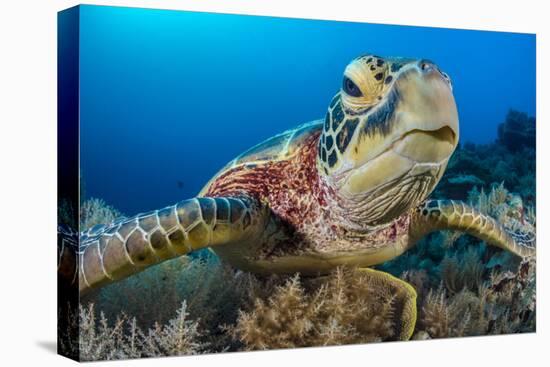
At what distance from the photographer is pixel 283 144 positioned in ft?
20.7

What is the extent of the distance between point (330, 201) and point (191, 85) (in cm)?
121

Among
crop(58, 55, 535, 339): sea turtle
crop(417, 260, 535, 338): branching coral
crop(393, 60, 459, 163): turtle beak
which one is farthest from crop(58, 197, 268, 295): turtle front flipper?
crop(417, 260, 535, 338): branching coral

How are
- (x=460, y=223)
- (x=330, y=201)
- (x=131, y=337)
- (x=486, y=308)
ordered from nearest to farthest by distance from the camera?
(x=131, y=337)
(x=330, y=201)
(x=460, y=223)
(x=486, y=308)

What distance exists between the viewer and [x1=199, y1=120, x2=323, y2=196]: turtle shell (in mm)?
6227

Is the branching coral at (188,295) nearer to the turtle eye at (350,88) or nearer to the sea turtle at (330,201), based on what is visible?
the sea turtle at (330,201)

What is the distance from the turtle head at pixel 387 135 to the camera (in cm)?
555

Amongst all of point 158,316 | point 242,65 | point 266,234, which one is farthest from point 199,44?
point 158,316

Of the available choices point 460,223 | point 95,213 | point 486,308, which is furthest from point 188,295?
point 486,308

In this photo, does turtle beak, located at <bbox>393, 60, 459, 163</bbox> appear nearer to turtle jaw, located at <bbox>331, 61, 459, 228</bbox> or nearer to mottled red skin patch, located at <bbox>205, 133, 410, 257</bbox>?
turtle jaw, located at <bbox>331, 61, 459, 228</bbox>

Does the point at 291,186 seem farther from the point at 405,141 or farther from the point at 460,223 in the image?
the point at 460,223

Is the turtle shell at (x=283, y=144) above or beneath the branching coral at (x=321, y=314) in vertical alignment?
above

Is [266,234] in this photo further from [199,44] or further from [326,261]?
[199,44]

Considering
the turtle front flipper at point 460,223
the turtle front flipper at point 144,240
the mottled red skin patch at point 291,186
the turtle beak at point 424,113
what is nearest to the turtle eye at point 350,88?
the turtle beak at point 424,113

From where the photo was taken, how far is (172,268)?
5.96m
